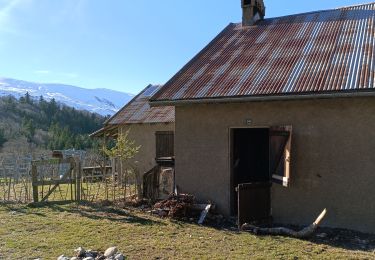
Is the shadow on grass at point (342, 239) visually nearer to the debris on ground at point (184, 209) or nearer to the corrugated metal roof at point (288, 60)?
the debris on ground at point (184, 209)

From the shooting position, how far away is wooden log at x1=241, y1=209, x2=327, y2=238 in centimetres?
926

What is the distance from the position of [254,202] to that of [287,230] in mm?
1212

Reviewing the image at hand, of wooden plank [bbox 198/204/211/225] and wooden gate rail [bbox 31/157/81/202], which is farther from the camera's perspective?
wooden gate rail [bbox 31/157/81/202]

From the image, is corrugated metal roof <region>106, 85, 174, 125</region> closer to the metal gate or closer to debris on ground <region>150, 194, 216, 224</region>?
debris on ground <region>150, 194, 216, 224</region>

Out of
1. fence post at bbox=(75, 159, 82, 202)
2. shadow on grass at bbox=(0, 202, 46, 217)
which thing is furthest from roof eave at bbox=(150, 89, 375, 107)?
shadow on grass at bbox=(0, 202, 46, 217)

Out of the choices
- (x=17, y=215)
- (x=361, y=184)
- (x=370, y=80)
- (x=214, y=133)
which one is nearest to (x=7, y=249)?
(x=17, y=215)

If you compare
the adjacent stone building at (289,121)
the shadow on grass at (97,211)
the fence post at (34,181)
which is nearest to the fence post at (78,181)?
the shadow on grass at (97,211)

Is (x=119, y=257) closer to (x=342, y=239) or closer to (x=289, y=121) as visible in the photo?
(x=342, y=239)

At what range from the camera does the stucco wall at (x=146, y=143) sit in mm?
20484

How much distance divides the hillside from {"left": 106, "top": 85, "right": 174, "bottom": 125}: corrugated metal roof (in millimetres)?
33138

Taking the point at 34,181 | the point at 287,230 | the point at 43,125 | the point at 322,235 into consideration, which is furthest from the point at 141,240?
the point at 43,125

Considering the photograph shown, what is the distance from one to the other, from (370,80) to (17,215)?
9.59 metres

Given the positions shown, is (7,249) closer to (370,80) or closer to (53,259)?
(53,259)

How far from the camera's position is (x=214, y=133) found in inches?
464
